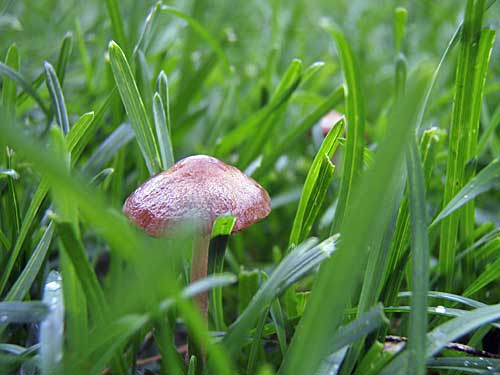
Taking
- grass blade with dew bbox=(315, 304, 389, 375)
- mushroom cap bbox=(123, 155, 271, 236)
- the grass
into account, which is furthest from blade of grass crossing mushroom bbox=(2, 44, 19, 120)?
grass blade with dew bbox=(315, 304, 389, 375)

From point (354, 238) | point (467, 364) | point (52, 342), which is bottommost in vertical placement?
point (467, 364)

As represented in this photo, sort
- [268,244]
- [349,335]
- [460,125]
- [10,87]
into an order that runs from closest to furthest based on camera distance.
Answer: [349,335] < [460,125] < [10,87] < [268,244]

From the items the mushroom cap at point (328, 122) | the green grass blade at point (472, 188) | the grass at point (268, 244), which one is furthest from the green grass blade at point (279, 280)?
the mushroom cap at point (328, 122)

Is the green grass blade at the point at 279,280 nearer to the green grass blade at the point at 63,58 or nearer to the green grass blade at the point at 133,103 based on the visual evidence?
the green grass blade at the point at 133,103

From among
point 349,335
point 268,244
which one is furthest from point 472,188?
point 268,244

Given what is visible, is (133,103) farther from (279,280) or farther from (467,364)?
(467,364)

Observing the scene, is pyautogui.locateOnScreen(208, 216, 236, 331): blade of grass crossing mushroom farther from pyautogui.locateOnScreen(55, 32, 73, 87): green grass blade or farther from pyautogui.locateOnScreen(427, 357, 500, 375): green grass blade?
pyautogui.locateOnScreen(55, 32, 73, 87): green grass blade

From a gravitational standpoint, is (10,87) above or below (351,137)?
above
